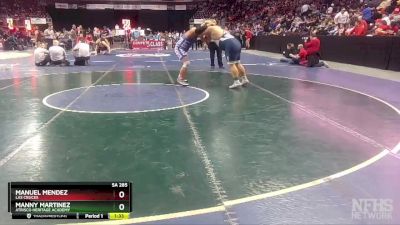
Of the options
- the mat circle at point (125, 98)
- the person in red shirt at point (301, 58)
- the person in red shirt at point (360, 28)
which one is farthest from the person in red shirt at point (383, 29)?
the mat circle at point (125, 98)

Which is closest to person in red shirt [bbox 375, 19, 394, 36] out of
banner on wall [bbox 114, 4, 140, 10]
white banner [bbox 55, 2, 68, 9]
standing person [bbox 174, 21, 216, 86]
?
standing person [bbox 174, 21, 216, 86]

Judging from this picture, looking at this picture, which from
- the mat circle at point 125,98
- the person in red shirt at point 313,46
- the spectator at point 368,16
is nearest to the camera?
the mat circle at point 125,98

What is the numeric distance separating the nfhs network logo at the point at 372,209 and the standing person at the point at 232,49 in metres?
6.16

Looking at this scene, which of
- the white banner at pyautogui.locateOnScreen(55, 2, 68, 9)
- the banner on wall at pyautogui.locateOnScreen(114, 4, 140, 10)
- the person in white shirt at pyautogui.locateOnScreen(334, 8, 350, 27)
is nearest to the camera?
the person in white shirt at pyautogui.locateOnScreen(334, 8, 350, 27)

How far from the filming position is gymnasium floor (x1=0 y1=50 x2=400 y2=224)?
127 inches

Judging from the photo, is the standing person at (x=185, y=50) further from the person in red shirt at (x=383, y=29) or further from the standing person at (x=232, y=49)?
the person in red shirt at (x=383, y=29)

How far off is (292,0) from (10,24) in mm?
22234

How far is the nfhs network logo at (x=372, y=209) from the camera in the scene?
3025 millimetres

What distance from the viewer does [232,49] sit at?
9.35 m

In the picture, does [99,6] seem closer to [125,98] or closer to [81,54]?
[81,54]

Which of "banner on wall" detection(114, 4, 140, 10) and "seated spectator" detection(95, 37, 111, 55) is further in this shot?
"banner on wall" detection(114, 4, 140, 10)

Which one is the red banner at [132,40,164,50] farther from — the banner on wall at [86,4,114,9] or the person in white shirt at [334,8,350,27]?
the banner on wall at [86,4,114,9]
